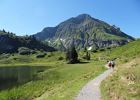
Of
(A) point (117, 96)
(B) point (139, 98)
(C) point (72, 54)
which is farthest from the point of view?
(C) point (72, 54)

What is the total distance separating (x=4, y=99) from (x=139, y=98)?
23887 mm

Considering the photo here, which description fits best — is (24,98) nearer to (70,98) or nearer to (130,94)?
(70,98)

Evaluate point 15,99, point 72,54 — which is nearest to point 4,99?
point 15,99

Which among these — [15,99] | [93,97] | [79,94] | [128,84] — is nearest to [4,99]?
[15,99]

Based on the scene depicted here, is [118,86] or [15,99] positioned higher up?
[118,86]

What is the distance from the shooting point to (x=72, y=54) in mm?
193750

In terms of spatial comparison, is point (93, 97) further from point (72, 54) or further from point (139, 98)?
point (72, 54)

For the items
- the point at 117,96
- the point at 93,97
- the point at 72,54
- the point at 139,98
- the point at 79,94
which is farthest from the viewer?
the point at 72,54

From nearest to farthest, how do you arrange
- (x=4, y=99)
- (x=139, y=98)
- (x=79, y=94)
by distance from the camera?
(x=139, y=98) → (x=79, y=94) → (x=4, y=99)

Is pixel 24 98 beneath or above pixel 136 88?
beneath

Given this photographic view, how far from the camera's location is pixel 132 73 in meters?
36.1

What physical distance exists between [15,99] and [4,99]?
1847mm

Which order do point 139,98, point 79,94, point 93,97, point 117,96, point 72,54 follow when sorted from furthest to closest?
point 72,54, point 79,94, point 93,97, point 117,96, point 139,98

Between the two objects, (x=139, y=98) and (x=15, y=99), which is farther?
(x=15, y=99)
